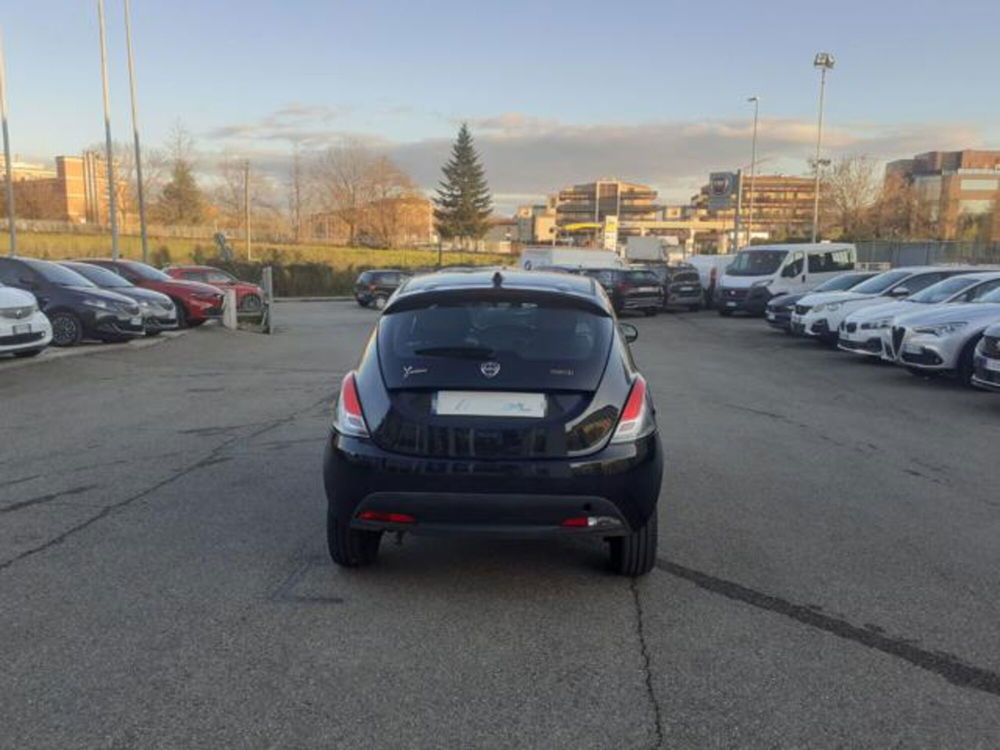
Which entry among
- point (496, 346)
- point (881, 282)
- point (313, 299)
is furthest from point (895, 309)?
point (313, 299)

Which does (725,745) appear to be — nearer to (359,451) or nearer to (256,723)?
(256,723)

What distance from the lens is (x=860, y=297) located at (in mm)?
17219

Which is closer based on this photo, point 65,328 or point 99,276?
point 65,328

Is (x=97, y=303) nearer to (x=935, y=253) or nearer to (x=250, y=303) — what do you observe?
(x=250, y=303)

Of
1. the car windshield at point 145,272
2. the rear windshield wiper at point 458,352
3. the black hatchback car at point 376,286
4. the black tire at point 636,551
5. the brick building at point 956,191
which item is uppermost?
the brick building at point 956,191

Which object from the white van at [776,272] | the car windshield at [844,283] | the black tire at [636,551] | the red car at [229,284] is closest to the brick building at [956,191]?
the white van at [776,272]

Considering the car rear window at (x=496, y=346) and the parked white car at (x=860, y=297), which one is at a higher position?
the car rear window at (x=496, y=346)

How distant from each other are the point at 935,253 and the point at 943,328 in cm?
3242

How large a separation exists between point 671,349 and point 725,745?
591 inches

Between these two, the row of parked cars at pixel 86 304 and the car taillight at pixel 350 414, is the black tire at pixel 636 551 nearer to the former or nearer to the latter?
the car taillight at pixel 350 414

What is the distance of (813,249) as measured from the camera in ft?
87.0

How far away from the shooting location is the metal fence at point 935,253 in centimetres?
3881

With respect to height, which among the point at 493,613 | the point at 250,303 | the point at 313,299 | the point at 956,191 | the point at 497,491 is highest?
the point at 956,191

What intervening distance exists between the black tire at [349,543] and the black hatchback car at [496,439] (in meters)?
0.01
